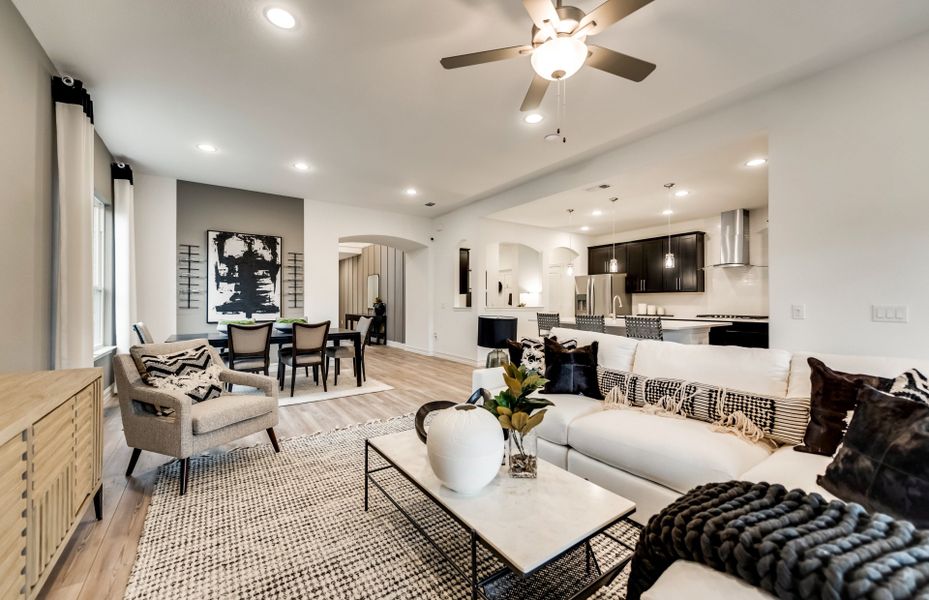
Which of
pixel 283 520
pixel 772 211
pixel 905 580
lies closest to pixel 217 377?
pixel 283 520

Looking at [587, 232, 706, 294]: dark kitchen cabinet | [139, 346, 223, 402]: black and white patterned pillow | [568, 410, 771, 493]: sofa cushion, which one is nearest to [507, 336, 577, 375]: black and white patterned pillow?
[568, 410, 771, 493]: sofa cushion

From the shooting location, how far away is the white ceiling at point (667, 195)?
379cm

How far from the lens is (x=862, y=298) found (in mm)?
2639

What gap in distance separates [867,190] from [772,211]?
54cm

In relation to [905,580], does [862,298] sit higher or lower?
higher

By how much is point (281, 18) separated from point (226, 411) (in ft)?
8.16

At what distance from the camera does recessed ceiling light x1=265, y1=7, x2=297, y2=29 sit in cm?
219

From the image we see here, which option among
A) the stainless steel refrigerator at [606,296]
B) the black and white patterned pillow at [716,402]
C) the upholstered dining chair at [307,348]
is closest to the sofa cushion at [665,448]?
the black and white patterned pillow at [716,402]

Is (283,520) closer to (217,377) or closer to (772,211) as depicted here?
(217,377)

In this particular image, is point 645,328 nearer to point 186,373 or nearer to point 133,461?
point 186,373

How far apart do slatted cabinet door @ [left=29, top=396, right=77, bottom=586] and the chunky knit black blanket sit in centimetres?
199

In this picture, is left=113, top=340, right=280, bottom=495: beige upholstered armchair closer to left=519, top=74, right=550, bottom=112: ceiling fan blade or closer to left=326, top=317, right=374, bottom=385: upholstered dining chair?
left=326, top=317, right=374, bottom=385: upholstered dining chair

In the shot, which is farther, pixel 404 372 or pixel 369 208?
pixel 369 208

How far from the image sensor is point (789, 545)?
2.64 ft
